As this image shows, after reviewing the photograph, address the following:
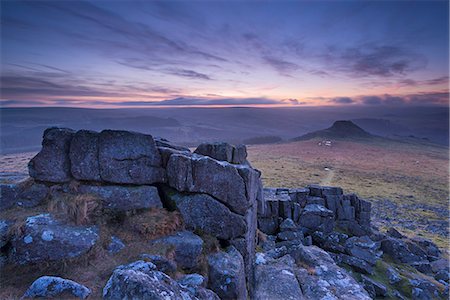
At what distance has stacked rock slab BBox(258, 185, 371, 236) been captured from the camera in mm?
27703

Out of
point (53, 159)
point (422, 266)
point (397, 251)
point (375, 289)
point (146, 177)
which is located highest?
point (53, 159)

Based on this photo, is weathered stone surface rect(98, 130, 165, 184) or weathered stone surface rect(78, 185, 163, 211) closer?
weathered stone surface rect(78, 185, 163, 211)

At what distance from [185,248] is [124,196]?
421cm

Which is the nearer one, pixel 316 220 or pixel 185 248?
pixel 185 248

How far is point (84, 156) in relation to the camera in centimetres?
1361

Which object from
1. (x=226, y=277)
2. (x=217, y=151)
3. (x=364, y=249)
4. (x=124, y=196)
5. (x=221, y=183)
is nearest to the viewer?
(x=226, y=277)

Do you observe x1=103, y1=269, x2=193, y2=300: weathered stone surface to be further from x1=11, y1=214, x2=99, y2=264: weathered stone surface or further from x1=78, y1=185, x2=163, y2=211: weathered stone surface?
x1=78, y1=185, x2=163, y2=211: weathered stone surface

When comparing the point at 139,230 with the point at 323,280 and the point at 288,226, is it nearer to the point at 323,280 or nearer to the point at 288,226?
the point at 323,280

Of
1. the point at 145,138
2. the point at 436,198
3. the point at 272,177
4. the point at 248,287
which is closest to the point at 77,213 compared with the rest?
the point at 145,138

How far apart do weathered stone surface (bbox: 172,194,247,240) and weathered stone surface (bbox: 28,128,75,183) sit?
5884 mm

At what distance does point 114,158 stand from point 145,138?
1.93m

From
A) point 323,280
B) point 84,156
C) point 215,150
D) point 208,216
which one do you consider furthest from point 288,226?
point 84,156

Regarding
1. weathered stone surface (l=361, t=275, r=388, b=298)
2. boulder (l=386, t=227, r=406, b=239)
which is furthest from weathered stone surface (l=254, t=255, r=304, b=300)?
boulder (l=386, t=227, r=406, b=239)

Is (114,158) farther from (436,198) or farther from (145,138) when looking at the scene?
(436,198)
